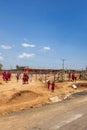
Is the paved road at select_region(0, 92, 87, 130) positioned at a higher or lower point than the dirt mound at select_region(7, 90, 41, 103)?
lower

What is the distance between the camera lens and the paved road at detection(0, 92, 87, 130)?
1806 cm

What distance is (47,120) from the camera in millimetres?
20344

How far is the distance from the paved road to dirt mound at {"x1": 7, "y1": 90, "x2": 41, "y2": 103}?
5080mm

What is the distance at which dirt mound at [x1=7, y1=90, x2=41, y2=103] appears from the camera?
97.8 feet

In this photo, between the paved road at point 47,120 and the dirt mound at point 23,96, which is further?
the dirt mound at point 23,96

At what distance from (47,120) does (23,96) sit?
12.0m

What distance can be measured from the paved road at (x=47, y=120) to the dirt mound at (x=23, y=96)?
16.7 ft

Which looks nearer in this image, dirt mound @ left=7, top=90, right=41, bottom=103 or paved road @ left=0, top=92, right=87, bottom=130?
paved road @ left=0, top=92, right=87, bottom=130

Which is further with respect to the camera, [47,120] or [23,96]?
[23,96]

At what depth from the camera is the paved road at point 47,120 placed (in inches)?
Answer: 711

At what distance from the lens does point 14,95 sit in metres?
30.4

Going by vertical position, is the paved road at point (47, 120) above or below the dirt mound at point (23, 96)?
below

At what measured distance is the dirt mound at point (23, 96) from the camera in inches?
1174

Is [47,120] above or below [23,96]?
below
